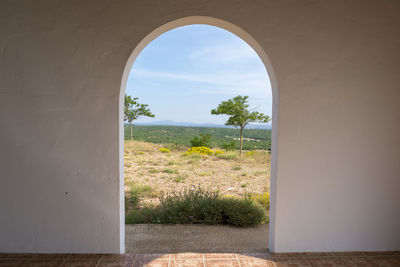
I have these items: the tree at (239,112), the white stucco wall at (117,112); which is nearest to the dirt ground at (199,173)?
the tree at (239,112)

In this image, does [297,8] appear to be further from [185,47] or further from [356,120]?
[185,47]

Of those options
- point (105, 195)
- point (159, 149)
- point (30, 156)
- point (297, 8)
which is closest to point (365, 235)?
→ point (297, 8)

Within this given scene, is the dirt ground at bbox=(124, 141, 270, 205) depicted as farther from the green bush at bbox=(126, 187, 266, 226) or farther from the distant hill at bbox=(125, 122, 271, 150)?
the distant hill at bbox=(125, 122, 271, 150)

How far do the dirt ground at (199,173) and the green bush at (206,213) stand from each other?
54.1 inches

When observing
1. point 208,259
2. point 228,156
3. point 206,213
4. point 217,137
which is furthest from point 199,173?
point 217,137

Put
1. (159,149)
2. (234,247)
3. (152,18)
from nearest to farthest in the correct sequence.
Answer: (152,18)
(234,247)
(159,149)

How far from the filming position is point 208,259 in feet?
7.69

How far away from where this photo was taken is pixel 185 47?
2272 centimetres

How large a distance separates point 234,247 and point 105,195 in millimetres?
1761

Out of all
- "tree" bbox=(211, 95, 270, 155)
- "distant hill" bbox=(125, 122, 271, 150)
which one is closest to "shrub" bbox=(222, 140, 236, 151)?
"distant hill" bbox=(125, 122, 271, 150)

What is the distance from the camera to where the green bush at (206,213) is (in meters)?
3.81

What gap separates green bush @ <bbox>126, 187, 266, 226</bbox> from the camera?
3807 mm

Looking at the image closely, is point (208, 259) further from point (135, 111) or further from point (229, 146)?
point (135, 111)

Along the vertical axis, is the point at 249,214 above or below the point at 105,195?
below
